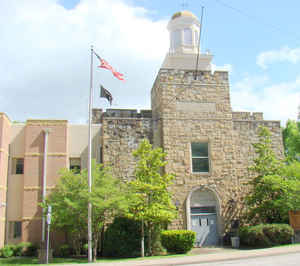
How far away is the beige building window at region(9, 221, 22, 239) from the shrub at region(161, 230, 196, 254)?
8.73 metres

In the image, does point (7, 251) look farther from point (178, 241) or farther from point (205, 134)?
point (205, 134)

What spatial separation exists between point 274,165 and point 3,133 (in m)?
16.8

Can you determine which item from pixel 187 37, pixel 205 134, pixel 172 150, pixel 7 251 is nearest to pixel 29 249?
pixel 7 251

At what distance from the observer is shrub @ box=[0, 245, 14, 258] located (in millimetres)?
18938

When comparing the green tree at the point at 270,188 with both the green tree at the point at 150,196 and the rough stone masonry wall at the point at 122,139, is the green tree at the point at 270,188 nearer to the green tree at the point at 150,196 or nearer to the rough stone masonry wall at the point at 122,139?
the green tree at the point at 150,196

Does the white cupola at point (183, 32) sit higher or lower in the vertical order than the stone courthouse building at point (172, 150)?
higher

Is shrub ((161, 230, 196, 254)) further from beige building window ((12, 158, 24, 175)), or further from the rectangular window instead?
beige building window ((12, 158, 24, 175))

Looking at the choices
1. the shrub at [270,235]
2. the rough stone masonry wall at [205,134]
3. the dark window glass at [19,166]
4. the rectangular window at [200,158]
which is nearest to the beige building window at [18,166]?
the dark window glass at [19,166]

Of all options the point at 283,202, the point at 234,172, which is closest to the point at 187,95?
the point at 234,172

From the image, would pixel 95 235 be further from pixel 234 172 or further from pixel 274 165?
pixel 274 165

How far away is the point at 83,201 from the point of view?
1755 centimetres

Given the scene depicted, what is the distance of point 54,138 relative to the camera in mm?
22109

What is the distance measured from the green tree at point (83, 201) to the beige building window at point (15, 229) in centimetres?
304

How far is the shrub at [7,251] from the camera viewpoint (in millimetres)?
18938
